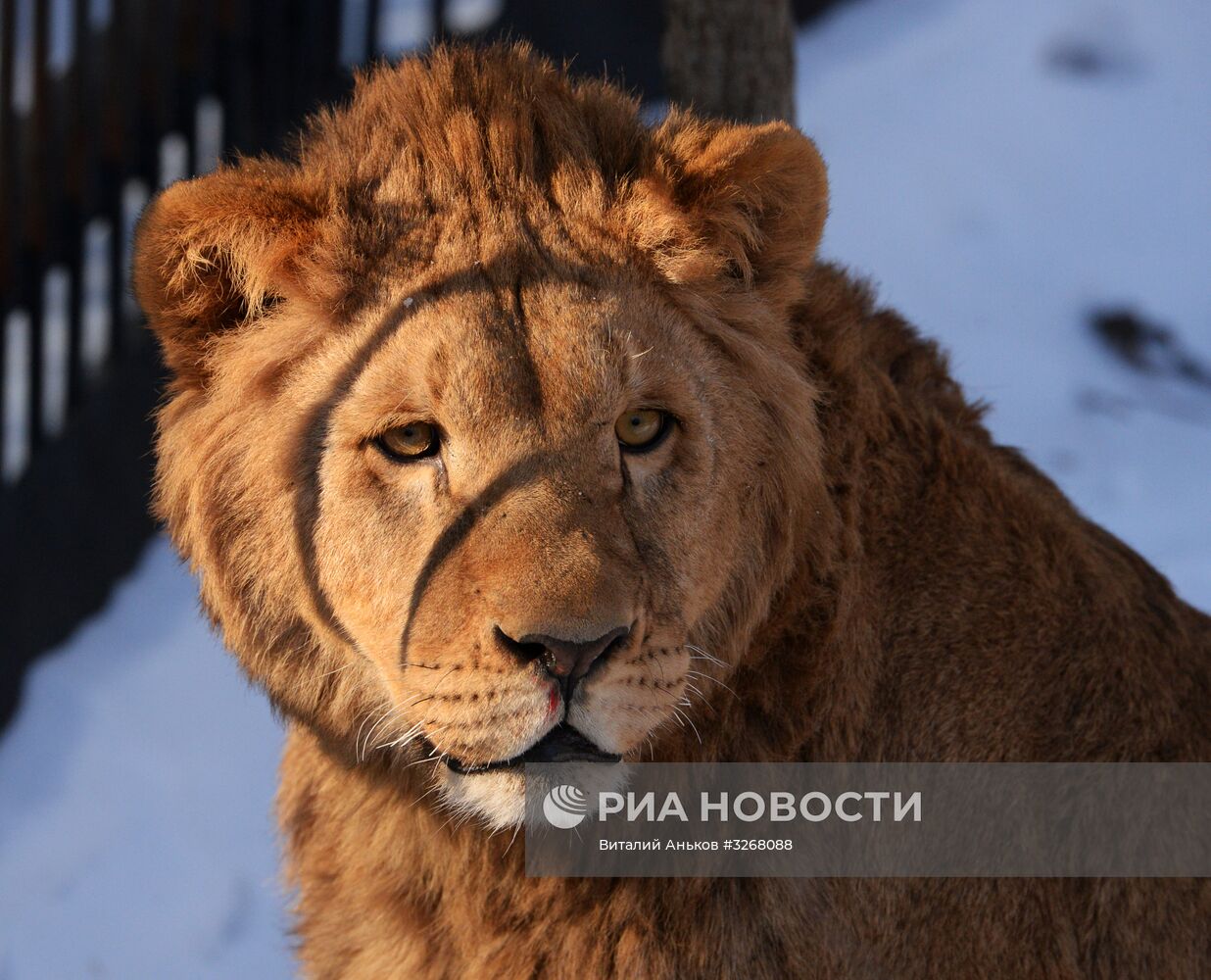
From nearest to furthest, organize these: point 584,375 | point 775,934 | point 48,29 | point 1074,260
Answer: point 584,375, point 775,934, point 48,29, point 1074,260

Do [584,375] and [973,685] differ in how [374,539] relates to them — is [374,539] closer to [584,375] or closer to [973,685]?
[584,375]

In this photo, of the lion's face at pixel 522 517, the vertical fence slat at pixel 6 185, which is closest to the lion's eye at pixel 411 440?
the lion's face at pixel 522 517

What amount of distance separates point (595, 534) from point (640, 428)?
10.4 inches

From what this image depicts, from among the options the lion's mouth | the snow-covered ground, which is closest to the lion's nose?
the lion's mouth

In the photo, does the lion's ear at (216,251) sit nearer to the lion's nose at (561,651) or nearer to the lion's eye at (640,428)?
the lion's eye at (640,428)

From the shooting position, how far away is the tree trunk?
4.70 meters

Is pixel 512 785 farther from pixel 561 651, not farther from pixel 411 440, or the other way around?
pixel 411 440

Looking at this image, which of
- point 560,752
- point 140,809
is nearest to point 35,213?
point 140,809

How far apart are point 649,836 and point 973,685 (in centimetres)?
73

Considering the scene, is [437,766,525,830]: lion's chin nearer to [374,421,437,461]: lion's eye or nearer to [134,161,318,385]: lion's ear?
[374,421,437,461]: lion's eye

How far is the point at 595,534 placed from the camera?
8.44 ft

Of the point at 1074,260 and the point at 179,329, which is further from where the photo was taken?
the point at 1074,260

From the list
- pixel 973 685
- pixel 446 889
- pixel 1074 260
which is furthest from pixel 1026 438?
pixel 446 889

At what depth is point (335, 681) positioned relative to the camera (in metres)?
2.96
